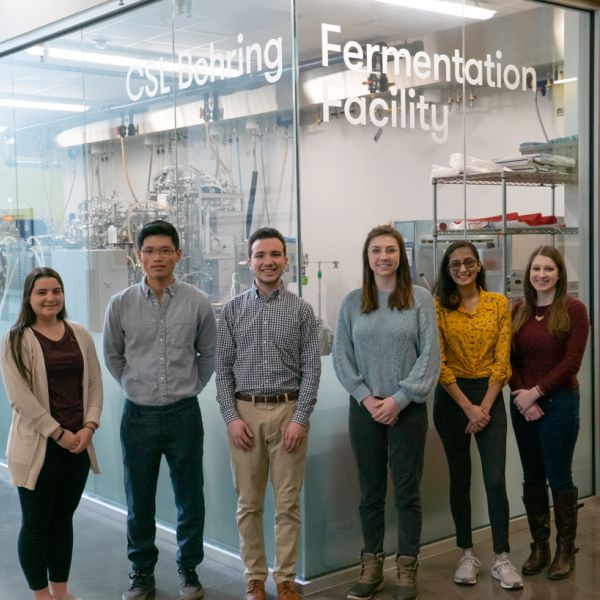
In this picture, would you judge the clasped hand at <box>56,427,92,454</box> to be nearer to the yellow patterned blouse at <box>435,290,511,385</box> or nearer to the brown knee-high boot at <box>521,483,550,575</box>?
the yellow patterned blouse at <box>435,290,511,385</box>

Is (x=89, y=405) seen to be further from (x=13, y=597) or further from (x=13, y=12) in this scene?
(x=13, y=12)

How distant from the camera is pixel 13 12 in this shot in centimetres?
527

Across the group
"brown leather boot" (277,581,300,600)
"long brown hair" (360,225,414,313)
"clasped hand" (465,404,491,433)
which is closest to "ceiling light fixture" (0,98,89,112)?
"long brown hair" (360,225,414,313)

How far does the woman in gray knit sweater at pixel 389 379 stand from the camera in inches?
140

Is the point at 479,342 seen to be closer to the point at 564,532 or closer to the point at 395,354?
the point at 395,354

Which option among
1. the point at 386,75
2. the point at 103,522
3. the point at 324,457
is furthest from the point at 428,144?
the point at 103,522

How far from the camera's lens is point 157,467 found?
368 centimetres

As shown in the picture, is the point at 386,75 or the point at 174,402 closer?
the point at 174,402

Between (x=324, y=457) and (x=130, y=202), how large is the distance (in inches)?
66.2

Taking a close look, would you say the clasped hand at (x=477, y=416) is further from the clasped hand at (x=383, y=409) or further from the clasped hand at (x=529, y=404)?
the clasped hand at (x=383, y=409)

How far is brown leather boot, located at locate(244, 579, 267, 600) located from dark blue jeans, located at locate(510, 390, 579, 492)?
4.02ft

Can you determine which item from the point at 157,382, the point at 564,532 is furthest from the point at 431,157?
the point at 564,532

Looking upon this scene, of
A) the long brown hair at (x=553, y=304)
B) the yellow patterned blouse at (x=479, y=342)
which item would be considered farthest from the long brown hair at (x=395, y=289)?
the long brown hair at (x=553, y=304)

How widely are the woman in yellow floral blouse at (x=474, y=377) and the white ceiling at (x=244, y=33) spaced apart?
1037 millimetres
